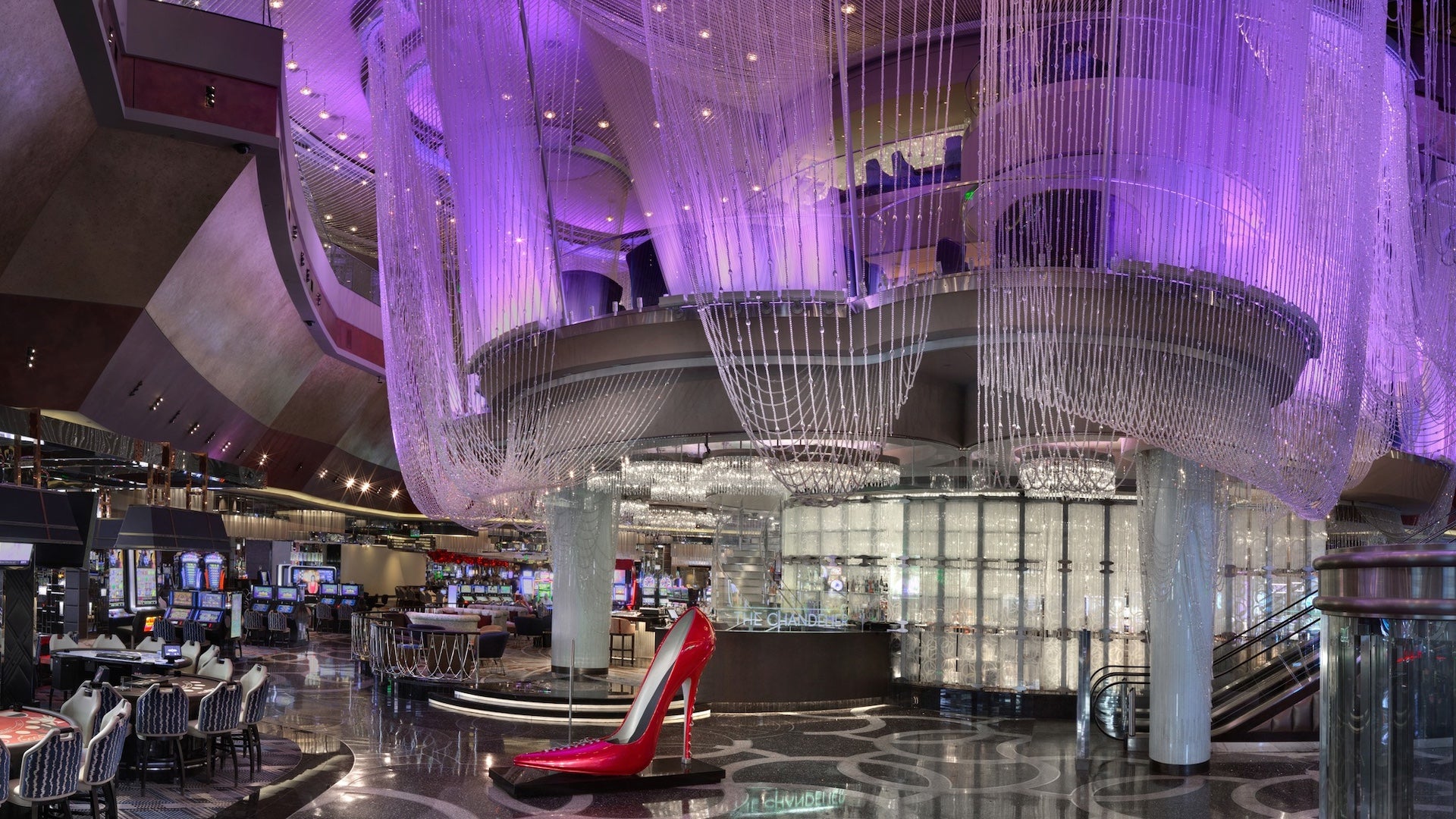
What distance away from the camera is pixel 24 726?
7621 mm

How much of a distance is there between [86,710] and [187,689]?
7.77ft

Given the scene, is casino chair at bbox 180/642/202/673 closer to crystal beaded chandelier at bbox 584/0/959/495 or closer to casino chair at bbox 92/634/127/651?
casino chair at bbox 92/634/127/651

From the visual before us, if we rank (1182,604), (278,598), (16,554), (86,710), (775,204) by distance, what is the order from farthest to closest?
1. (278,598)
2. (16,554)
3. (1182,604)
4. (86,710)
5. (775,204)

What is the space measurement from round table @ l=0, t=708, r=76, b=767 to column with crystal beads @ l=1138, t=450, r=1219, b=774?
9.24 m

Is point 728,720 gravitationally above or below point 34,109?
below

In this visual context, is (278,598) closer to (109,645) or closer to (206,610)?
(206,610)

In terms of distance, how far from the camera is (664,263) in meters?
12.9

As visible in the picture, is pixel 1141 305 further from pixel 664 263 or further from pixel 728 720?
pixel 728 720

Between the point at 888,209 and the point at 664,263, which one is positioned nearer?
the point at 664,263

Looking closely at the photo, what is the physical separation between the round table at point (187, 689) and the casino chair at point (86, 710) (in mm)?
925

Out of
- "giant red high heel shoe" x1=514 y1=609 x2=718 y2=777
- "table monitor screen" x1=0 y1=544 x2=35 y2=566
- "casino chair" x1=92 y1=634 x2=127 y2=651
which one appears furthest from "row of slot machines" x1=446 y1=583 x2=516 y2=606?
"giant red high heel shoe" x1=514 y1=609 x2=718 y2=777

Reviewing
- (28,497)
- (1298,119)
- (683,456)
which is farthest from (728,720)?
(1298,119)

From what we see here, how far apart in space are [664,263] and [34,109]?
19.8 feet

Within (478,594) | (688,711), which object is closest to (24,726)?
(688,711)
